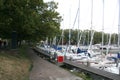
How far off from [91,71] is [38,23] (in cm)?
1672

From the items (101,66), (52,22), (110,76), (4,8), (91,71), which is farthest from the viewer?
(52,22)

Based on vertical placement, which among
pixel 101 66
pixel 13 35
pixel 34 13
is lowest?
pixel 101 66

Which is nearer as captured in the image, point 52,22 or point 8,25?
point 8,25

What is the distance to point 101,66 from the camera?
95.6 feet

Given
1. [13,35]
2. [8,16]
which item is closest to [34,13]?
[8,16]

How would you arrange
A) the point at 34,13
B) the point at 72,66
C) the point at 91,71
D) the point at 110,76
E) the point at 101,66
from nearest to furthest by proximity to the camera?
the point at 110,76 → the point at 91,71 → the point at 72,66 → the point at 101,66 → the point at 34,13

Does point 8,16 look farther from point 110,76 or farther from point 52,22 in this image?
point 110,76

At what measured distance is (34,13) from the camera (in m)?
34.6

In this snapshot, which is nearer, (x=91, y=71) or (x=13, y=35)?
(x=91, y=71)

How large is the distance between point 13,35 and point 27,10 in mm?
7711

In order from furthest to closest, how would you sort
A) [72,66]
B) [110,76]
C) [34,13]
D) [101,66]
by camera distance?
[34,13] → [101,66] → [72,66] → [110,76]

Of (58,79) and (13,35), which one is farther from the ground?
(13,35)

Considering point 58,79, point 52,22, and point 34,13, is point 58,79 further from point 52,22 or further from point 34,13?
point 52,22

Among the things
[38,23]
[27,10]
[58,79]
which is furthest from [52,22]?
[58,79]
